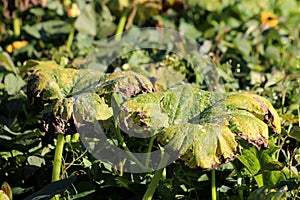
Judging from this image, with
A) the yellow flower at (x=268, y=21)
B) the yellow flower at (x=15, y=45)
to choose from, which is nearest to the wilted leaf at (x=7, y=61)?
the yellow flower at (x=15, y=45)

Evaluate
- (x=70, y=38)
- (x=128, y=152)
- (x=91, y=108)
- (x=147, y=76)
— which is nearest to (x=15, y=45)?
(x=70, y=38)

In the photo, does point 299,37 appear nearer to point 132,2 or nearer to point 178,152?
point 132,2

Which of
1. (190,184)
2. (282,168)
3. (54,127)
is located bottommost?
(190,184)

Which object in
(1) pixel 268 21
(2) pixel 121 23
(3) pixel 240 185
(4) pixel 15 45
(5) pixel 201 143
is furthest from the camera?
(1) pixel 268 21

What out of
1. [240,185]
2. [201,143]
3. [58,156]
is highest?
[201,143]

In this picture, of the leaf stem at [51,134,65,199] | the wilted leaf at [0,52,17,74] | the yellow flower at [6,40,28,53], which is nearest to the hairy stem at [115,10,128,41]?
the yellow flower at [6,40,28,53]

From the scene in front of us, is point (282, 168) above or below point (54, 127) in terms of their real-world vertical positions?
below

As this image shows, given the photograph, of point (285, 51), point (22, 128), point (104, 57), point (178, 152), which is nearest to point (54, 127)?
point (178, 152)

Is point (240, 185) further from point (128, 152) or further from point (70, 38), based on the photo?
point (70, 38)
